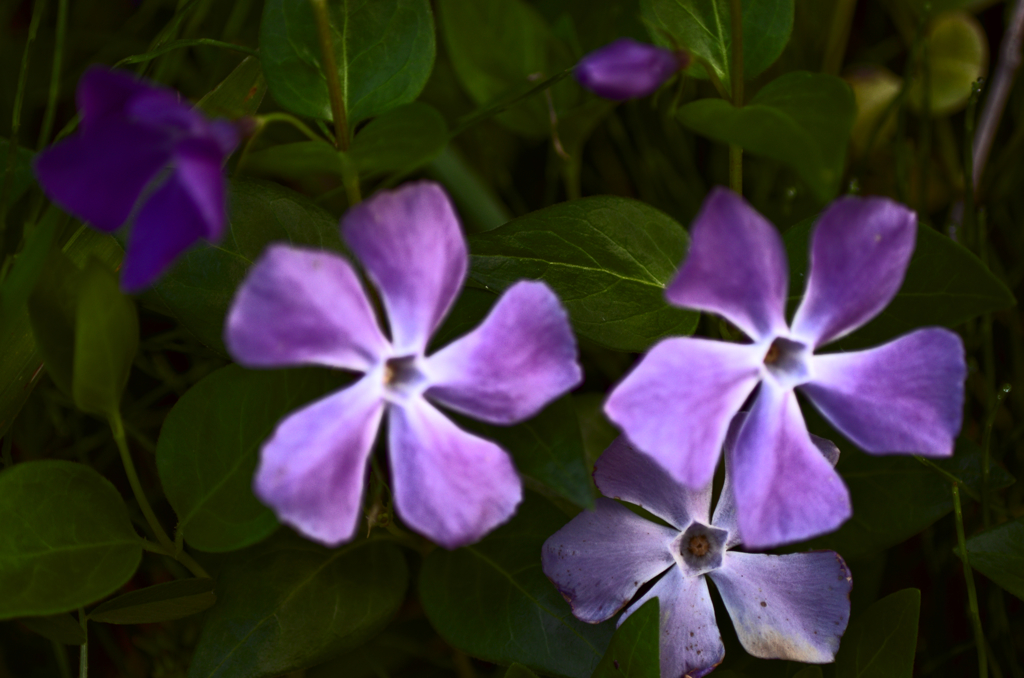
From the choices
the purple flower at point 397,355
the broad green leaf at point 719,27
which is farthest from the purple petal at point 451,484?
the broad green leaf at point 719,27

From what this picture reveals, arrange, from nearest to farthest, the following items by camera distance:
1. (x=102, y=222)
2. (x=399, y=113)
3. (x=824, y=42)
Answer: (x=102, y=222) → (x=399, y=113) → (x=824, y=42)

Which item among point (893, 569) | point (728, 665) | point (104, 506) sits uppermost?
point (104, 506)

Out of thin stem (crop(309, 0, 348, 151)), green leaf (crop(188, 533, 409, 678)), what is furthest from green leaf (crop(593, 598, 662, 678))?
thin stem (crop(309, 0, 348, 151))

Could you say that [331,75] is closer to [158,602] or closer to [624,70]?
[624,70]

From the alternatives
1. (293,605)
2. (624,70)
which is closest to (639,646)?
(293,605)

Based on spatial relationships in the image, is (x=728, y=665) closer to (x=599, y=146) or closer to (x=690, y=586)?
(x=690, y=586)

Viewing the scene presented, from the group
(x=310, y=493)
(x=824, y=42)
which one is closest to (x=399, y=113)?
(x=310, y=493)
